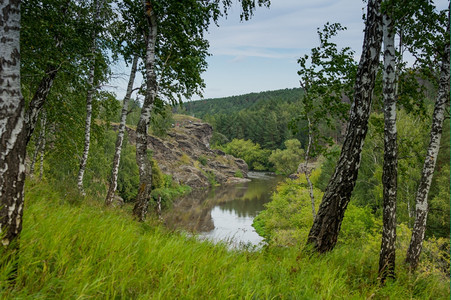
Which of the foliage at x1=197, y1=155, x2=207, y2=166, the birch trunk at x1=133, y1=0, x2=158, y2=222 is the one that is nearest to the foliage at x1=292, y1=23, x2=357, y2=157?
the birch trunk at x1=133, y1=0, x2=158, y2=222

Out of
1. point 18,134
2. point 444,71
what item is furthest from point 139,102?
point 444,71

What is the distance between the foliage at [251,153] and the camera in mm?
103069

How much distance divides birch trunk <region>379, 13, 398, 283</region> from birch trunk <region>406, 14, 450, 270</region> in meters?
2.36

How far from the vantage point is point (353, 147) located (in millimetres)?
5129

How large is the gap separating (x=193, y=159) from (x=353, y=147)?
70.4 meters

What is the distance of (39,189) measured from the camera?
460 cm

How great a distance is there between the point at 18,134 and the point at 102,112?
43.5 feet

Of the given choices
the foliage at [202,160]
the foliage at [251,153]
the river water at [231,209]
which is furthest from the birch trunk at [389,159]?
the foliage at [251,153]

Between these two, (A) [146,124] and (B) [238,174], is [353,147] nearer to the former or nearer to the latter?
(A) [146,124]

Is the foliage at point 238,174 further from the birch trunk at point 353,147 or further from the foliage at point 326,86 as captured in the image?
the birch trunk at point 353,147

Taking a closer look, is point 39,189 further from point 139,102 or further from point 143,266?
point 139,102

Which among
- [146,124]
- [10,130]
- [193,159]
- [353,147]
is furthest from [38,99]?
[193,159]

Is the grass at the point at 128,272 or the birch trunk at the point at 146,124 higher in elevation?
the birch trunk at the point at 146,124

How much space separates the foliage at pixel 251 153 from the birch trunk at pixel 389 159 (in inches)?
3843
